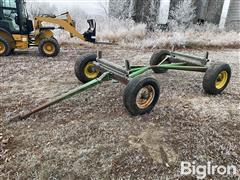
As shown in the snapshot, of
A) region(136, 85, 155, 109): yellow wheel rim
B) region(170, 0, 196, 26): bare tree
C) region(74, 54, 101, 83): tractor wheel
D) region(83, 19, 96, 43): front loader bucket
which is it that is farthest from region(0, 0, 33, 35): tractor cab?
region(170, 0, 196, 26): bare tree

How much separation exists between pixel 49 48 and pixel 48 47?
0.04 metres

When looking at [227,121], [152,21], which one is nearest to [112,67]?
[227,121]

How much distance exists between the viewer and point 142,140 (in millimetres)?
2928

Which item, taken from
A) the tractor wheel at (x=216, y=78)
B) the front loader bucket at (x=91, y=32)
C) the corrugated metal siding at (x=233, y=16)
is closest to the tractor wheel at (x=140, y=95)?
the tractor wheel at (x=216, y=78)

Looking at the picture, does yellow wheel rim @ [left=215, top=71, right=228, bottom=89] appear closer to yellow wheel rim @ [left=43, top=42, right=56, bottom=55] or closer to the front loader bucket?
yellow wheel rim @ [left=43, top=42, right=56, bottom=55]

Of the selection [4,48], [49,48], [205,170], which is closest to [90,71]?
[205,170]

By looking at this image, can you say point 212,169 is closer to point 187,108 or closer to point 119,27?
point 187,108

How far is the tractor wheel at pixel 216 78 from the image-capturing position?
4164 millimetres

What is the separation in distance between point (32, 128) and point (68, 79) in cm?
216

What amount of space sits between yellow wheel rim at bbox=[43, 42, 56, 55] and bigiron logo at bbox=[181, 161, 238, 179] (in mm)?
5891

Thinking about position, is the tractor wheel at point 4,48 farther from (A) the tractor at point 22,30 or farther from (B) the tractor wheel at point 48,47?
(B) the tractor wheel at point 48,47

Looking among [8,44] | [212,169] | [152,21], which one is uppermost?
[152,21]

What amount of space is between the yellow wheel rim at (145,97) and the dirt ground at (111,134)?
0.65 feet

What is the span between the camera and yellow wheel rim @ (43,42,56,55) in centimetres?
718
